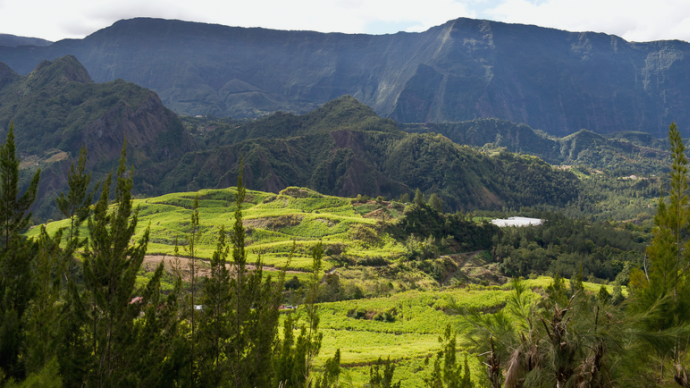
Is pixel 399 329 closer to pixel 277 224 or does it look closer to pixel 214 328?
pixel 214 328

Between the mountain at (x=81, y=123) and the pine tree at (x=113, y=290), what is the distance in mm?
161177

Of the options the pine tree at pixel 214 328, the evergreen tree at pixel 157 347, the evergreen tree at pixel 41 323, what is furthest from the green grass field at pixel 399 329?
the evergreen tree at pixel 41 323

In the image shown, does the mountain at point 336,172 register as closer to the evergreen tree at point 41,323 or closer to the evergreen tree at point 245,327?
the evergreen tree at point 41,323

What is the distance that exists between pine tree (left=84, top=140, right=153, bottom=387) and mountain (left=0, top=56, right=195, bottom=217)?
161m

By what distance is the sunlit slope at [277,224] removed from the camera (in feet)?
236

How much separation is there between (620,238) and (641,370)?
391 ft

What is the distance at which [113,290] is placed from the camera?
10.9 metres

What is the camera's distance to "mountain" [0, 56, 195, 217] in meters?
165

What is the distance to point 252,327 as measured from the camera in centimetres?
1402

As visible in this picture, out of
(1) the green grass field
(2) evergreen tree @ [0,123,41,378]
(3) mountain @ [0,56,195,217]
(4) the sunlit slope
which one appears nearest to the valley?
(2) evergreen tree @ [0,123,41,378]

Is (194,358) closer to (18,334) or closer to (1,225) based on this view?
(18,334)

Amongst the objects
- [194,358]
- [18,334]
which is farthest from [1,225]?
[194,358]

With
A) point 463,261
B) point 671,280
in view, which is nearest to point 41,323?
point 671,280

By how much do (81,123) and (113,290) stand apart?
7559 inches
